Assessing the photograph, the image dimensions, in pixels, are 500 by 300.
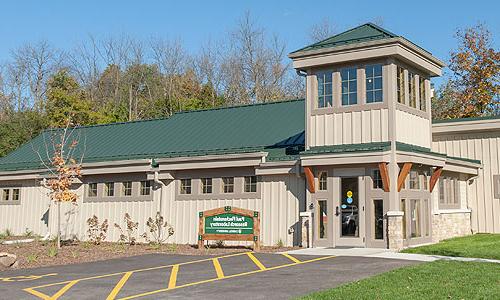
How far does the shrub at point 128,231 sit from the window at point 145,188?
105 centimetres

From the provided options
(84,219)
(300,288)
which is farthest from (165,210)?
(300,288)

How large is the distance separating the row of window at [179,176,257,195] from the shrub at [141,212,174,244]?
4.33 feet

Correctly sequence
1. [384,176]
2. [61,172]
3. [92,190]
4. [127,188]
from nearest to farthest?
[384,176] → [61,172] → [127,188] → [92,190]

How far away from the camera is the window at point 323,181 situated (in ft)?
57.1

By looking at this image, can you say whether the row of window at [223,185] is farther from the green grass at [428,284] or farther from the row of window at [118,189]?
the green grass at [428,284]

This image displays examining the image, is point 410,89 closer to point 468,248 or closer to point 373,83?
point 373,83

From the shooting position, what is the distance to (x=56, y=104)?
45.5 m

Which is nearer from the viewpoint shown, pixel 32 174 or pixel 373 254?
pixel 373 254

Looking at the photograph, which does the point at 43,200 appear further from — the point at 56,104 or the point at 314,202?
the point at 56,104

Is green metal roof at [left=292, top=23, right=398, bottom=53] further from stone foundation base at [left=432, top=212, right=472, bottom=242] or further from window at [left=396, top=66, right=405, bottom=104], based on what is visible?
stone foundation base at [left=432, top=212, right=472, bottom=242]

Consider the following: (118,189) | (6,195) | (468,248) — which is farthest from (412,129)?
(6,195)

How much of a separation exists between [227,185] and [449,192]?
7.88 meters

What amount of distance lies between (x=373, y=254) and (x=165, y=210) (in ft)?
30.0

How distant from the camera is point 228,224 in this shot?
1812cm
